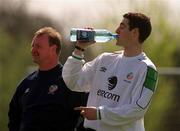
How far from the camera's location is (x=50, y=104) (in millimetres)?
6066

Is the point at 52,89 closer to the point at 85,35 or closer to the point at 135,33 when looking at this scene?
the point at 85,35

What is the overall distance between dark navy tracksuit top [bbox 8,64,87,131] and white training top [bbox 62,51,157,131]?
41 centimetres

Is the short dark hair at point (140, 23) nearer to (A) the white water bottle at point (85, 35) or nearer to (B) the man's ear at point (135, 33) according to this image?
(B) the man's ear at point (135, 33)

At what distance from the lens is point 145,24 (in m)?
5.50

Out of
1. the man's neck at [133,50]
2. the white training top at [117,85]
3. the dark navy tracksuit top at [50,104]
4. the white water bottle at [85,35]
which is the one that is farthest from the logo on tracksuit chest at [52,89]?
the man's neck at [133,50]

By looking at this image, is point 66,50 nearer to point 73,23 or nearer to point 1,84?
point 73,23

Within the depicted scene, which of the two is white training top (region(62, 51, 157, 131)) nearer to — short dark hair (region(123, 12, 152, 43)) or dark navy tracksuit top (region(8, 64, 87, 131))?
short dark hair (region(123, 12, 152, 43))

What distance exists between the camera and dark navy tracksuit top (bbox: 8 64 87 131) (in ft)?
19.9

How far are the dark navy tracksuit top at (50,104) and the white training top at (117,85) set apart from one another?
1.36 ft

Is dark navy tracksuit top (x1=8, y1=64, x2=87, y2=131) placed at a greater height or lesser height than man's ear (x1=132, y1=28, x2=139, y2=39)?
lesser

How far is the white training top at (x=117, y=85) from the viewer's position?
5.32 metres

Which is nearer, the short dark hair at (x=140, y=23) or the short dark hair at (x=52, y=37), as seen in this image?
the short dark hair at (x=140, y=23)

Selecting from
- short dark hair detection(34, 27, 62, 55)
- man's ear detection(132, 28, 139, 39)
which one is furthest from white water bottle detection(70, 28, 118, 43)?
short dark hair detection(34, 27, 62, 55)

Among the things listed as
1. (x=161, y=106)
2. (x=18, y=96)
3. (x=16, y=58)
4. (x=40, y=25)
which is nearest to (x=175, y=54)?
(x=16, y=58)
